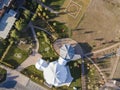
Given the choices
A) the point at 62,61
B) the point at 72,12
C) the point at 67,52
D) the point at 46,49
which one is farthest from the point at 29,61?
the point at 72,12

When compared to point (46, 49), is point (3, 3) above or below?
above

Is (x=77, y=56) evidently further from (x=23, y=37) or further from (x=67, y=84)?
(x=23, y=37)

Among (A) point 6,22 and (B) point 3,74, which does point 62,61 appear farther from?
(A) point 6,22

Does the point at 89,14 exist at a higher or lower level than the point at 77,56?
higher

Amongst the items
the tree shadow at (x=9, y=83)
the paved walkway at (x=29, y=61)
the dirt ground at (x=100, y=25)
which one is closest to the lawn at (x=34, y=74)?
the paved walkway at (x=29, y=61)

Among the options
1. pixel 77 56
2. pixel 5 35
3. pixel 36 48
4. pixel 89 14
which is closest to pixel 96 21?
pixel 89 14

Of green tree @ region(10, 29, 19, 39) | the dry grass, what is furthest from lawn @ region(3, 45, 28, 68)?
the dry grass
